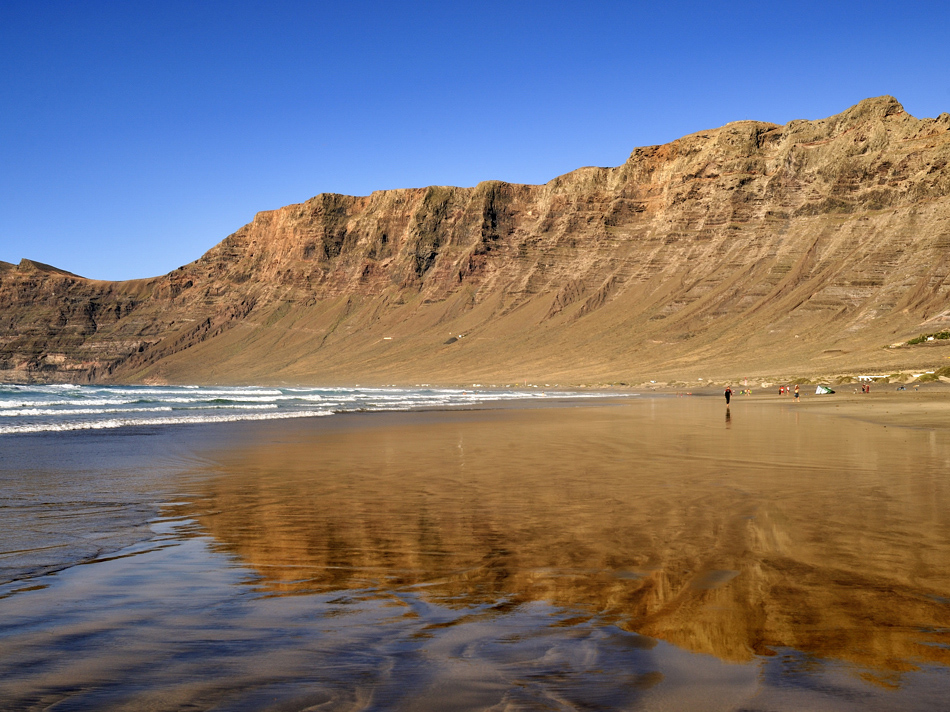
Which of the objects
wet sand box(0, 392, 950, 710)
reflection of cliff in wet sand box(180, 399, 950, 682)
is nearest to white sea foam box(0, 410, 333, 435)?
reflection of cliff in wet sand box(180, 399, 950, 682)

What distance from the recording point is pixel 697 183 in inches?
5640

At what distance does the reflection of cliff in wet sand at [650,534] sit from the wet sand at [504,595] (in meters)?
0.04

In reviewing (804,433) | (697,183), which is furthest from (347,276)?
(804,433)

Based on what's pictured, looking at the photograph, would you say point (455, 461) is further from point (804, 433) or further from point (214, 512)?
point (804, 433)

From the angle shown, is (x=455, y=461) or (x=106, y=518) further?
(x=455, y=461)

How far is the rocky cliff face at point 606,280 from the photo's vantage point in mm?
103375

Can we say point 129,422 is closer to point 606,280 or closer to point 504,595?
point 504,595

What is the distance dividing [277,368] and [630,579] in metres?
163

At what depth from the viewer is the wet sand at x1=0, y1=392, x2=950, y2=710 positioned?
13.9ft

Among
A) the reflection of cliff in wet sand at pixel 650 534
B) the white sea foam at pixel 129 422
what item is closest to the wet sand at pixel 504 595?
the reflection of cliff in wet sand at pixel 650 534

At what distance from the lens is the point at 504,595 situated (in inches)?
244

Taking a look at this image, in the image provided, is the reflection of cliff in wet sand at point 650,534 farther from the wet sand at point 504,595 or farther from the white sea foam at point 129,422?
the white sea foam at point 129,422

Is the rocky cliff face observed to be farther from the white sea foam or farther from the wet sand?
the wet sand

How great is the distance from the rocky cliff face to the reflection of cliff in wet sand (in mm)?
67304
